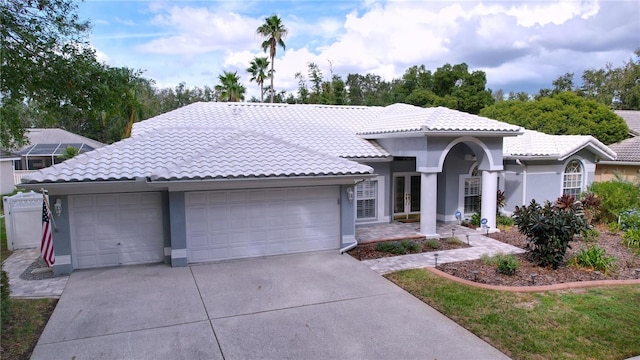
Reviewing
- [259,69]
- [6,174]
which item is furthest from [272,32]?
[6,174]

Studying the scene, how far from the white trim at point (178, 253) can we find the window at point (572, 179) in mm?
15651

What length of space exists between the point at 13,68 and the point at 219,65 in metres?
36.4

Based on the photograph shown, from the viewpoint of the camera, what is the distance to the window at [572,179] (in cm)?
1764

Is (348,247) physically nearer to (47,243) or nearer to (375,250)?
(375,250)

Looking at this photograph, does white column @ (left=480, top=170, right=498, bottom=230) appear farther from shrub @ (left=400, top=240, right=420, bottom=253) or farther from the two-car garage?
the two-car garage

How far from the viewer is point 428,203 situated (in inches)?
549

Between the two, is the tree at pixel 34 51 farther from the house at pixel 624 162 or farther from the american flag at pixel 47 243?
the house at pixel 624 162

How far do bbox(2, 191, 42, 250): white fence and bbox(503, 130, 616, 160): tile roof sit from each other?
17167mm

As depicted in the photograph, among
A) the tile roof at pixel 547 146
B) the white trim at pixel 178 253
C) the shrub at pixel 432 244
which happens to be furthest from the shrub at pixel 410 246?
the tile roof at pixel 547 146

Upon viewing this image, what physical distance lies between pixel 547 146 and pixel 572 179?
85.4 inches

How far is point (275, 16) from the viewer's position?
35094 mm

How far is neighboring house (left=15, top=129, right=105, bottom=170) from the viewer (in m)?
31.9

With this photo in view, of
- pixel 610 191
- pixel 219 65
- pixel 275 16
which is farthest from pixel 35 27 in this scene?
pixel 219 65

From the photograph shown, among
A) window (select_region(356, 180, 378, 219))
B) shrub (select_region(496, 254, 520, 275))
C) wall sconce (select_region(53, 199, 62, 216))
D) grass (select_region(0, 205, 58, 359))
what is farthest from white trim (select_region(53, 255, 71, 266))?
shrub (select_region(496, 254, 520, 275))
